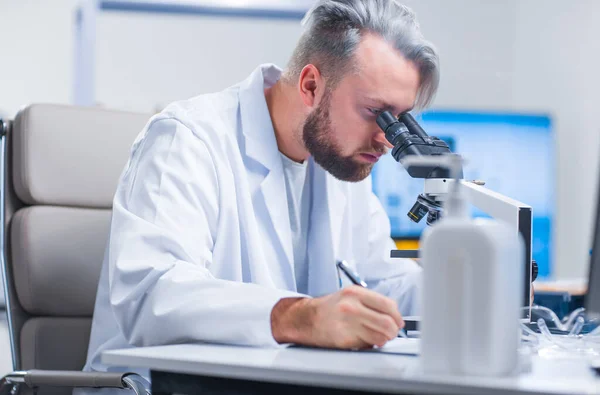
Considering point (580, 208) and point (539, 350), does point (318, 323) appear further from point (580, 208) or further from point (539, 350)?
point (580, 208)

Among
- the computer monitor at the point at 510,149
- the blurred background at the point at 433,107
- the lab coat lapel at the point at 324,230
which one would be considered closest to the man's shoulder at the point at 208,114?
the lab coat lapel at the point at 324,230

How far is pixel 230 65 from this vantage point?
13.3ft

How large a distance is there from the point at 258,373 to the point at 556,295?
127 cm

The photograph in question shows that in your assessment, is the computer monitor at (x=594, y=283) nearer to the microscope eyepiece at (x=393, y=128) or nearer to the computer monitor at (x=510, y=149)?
the microscope eyepiece at (x=393, y=128)

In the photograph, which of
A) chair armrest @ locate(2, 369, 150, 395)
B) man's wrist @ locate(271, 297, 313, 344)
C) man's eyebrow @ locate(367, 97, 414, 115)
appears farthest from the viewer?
man's eyebrow @ locate(367, 97, 414, 115)

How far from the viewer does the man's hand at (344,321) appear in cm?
89

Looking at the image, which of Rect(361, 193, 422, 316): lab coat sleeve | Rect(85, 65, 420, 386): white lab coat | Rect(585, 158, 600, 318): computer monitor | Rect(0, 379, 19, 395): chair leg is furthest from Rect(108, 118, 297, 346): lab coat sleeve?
Rect(361, 193, 422, 316): lab coat sleeve

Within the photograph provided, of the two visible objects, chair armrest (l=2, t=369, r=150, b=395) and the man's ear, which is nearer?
chair armrest (l=2, t=369, r=150, b=395)

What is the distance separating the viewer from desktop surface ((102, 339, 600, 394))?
703 millimetres

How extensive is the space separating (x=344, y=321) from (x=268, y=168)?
681mm

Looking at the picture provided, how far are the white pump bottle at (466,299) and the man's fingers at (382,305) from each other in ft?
0.48

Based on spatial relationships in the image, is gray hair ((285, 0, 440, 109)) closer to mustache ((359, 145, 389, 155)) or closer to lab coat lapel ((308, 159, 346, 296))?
mustache ((359, 145, 389, 155))

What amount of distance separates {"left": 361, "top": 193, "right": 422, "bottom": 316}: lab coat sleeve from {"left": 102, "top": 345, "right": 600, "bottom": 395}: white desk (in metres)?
0.75

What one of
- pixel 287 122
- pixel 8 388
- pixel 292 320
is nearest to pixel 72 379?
pixel 8 388
